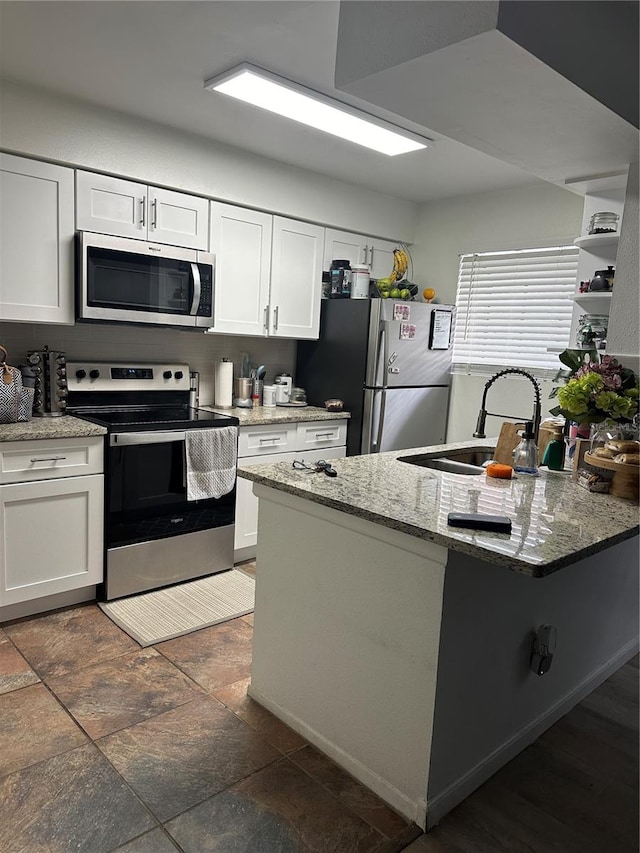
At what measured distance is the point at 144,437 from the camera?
297cm

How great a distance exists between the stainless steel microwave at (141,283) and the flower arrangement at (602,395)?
198 cm

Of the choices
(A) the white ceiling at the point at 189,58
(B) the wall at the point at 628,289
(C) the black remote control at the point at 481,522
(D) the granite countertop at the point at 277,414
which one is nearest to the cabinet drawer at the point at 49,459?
(D) the granite countertop at the point at 277,414

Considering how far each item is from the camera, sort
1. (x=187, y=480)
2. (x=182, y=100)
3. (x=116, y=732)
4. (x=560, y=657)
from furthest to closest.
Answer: (x=187, y=480) → (x=182, y=100) → (x=560, y=657) → (x=116, y=732)

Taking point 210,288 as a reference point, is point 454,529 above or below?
below

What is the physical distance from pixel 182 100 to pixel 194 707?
8.65 feet

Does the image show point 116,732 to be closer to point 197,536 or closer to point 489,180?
point 197,536

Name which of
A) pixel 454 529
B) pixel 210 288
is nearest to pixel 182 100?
pixel 210 288

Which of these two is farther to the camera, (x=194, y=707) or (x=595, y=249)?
(x=595, y=249)

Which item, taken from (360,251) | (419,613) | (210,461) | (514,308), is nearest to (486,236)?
(514,308)

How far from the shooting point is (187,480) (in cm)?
318

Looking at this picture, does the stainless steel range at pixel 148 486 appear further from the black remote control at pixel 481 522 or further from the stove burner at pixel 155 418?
the black remote control at pixel 481 522

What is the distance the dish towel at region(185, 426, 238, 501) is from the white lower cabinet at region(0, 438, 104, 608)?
1.52ft

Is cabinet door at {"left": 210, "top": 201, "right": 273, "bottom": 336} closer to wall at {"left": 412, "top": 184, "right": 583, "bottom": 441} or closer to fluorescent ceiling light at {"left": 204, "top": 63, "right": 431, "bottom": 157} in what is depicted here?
fluorescent ceiling light at {"left": 204, "top": 63, "right": 431, "bottom": 157}

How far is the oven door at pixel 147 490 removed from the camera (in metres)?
2.95
